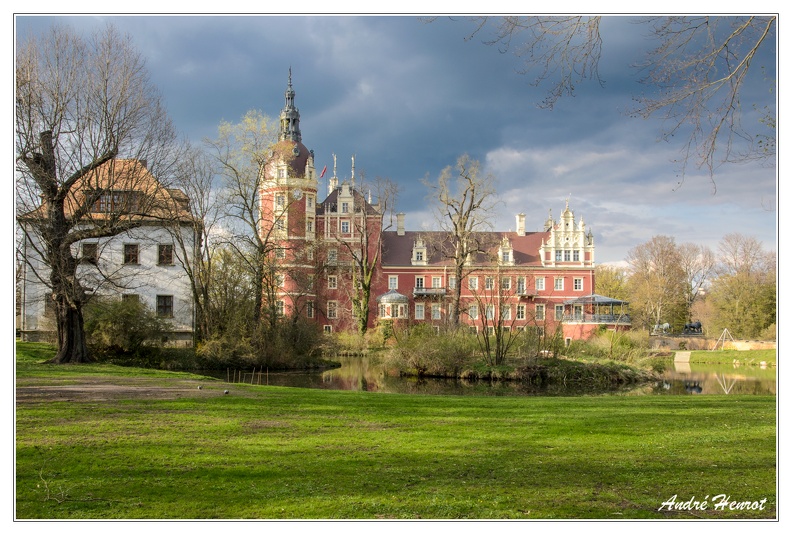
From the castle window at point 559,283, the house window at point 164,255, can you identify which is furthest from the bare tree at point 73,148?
the castle window at point 559,283

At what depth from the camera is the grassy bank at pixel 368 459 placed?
4.21 m

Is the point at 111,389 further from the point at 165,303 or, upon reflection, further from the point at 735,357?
the point at 735,357

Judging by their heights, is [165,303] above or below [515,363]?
above

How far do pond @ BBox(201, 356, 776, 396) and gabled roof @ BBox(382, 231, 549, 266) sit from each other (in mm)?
21288

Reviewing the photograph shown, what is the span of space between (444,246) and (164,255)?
21303 mm

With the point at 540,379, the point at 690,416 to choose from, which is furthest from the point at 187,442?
the point at 540,379

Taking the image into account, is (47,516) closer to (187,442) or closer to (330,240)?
(187,442)

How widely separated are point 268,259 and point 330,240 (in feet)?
48.1

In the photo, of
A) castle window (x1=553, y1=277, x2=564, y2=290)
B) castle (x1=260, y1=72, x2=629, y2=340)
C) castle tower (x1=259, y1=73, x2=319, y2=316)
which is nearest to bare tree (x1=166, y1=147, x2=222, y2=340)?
castle tower (x1=259, y1=73, x2=319, y2=316)

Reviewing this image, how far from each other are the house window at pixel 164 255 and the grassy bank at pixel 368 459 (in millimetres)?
16909

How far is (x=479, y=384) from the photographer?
1638 cm

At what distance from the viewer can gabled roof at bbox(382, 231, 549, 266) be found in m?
41.7

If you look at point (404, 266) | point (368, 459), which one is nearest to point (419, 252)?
point (404, 266)

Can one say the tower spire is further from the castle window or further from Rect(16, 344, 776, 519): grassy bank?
Rect(16, 344, 776, 519): grassy bank
